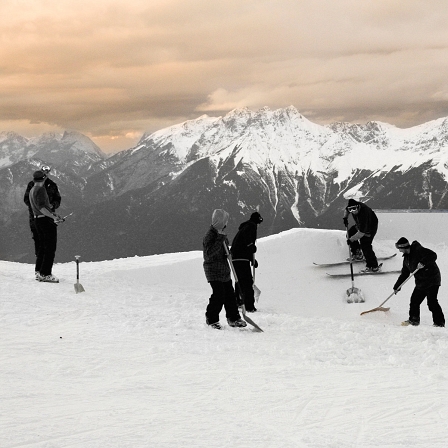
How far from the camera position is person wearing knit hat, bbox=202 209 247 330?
8.73 meters

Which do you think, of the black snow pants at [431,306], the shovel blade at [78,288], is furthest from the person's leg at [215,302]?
the black snow pants at [431,306]

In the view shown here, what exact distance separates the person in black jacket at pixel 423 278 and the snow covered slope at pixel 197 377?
734 mm

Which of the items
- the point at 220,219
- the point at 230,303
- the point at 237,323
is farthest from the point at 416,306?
the point at 220,219

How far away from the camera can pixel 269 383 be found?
6.30m

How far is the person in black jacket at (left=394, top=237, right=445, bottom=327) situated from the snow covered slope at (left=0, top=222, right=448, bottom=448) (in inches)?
28.9

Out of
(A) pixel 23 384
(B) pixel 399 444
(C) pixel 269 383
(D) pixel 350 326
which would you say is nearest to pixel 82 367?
(A) pixel 23 384

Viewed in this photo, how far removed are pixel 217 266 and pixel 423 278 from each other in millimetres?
3736

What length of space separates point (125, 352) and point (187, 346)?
2.76 ft

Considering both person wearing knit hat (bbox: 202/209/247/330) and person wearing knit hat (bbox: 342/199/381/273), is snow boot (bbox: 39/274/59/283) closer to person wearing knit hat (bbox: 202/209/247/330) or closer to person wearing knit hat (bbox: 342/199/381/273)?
person wearing knit hat (bbox: 202/209/247/330)

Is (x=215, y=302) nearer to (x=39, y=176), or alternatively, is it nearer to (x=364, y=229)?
(x=39, y=176)

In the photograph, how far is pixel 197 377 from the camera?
641 cm

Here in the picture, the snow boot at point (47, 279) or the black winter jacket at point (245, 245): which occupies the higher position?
the black winter jacket at point (245, 245)

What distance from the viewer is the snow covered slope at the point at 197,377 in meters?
4.98

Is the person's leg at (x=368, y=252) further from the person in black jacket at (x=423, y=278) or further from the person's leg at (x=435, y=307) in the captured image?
the person's leg at (x=435, y=307)
